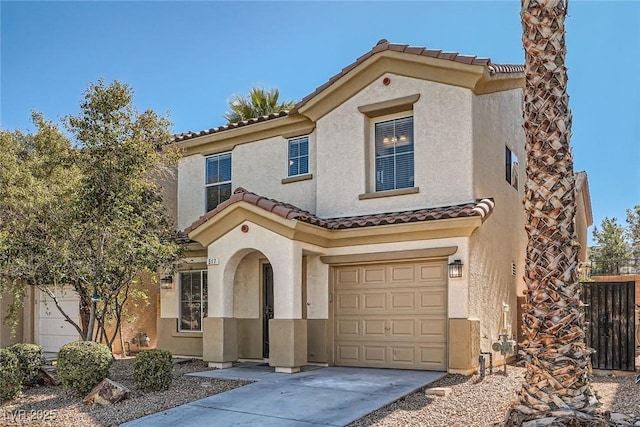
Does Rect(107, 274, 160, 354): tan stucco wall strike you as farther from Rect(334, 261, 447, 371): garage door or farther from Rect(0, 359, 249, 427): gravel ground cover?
Rect(334, 261, 447, 371): garage door

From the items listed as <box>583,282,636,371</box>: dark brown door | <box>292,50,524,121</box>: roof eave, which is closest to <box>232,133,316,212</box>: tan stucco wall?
<box>292,50,524,121</box>: roof eave

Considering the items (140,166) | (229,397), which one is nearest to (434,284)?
(229,397)

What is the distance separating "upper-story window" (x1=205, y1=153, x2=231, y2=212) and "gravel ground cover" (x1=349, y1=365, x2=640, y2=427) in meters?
8.89

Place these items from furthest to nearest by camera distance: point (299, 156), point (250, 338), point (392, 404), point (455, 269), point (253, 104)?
point (253, 104)
point (299, 156)
point (250, 338)
point (455, 269)
point (392, 404)

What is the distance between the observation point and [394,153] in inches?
550

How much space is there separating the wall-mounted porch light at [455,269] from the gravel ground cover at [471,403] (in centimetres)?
217

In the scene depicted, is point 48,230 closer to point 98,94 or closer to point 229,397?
point 98,94

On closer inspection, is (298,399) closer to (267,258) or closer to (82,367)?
(82,367)

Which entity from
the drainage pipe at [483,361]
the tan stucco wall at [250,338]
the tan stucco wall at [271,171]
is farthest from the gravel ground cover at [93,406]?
the tan stucco wall at [271,171]

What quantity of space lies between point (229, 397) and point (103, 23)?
9.68m

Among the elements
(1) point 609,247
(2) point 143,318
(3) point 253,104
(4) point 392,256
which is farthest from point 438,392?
(1) point 609,247

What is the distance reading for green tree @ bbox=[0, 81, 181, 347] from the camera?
38.1 feet

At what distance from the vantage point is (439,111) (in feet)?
43.2

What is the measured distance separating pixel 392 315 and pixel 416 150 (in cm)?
409
